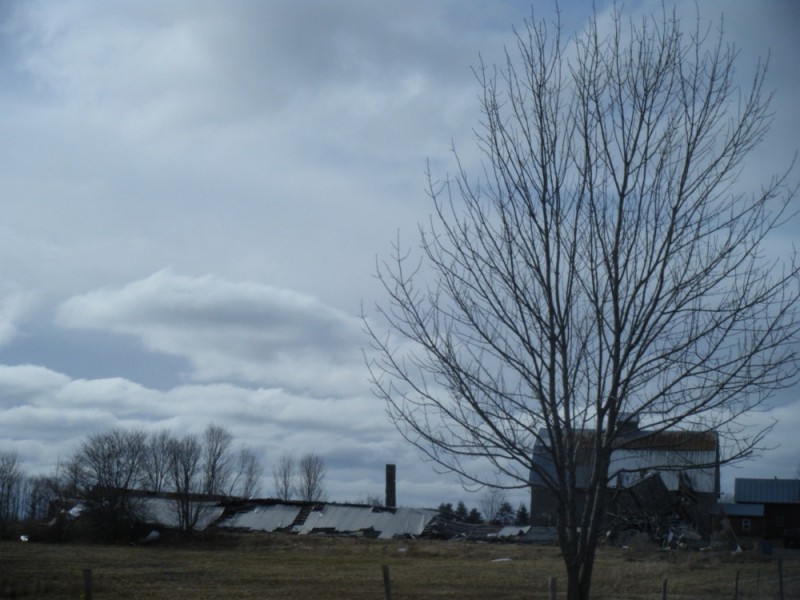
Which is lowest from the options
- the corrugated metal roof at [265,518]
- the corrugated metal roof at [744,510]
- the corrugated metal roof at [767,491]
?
the corrugated metal roof at [265,518]

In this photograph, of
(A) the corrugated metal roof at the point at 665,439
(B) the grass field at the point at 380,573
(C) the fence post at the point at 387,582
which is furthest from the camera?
(B) the grass field at the point at 380,573

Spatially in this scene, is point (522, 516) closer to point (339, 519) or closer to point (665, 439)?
point (339, 519)

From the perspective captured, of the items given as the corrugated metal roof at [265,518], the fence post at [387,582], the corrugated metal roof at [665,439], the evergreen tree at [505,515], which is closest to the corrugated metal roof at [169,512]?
the corrugated metal roof at [265,518]

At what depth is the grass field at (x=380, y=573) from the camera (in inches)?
1018

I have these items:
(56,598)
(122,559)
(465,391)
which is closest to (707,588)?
(56,598)

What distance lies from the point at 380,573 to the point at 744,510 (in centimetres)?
4577

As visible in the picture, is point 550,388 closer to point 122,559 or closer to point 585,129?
point 585,129

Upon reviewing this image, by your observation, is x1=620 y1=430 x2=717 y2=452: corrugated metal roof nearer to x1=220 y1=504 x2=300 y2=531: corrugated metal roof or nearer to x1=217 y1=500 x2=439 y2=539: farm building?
x1=217 y1=500 x2=439 y2=539: farm building

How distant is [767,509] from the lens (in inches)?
2795

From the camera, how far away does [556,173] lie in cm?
755

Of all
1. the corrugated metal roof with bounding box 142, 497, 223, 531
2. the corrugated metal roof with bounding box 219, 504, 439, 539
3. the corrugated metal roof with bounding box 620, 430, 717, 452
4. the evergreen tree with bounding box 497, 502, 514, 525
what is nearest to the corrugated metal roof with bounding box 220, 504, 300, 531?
the corrugated metal roof with bounding box 219, 504, 439, 539

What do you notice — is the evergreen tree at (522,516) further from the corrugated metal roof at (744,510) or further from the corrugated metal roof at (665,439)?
the corrugated metal roof at (665,439)

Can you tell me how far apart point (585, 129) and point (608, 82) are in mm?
505

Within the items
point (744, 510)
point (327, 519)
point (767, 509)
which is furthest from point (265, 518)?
point (767, 509)
